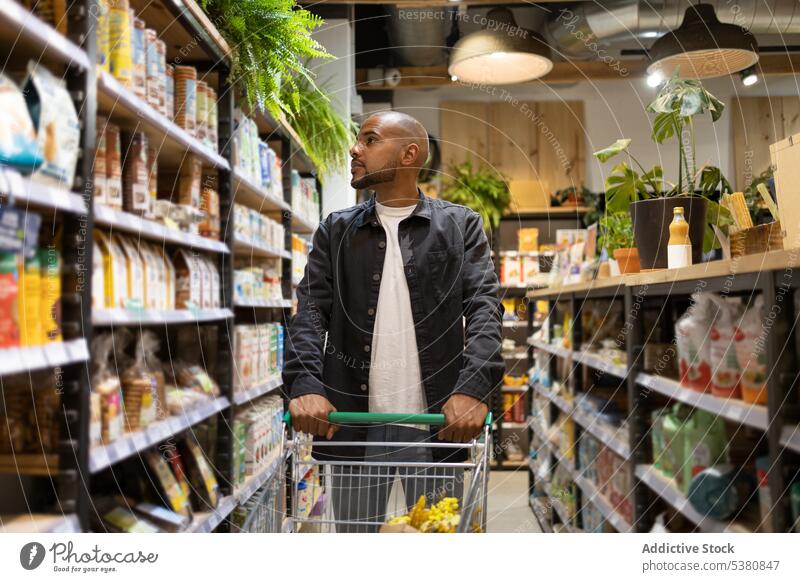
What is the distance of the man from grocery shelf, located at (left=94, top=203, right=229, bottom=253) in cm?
36

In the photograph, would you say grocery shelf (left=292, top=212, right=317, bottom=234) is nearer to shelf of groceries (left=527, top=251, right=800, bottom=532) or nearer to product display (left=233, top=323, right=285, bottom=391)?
product display (left=233, top=323, right=285, bottom=391)

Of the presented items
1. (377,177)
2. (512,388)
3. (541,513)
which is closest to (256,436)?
(377,177)

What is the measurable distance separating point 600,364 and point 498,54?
1.23 metres

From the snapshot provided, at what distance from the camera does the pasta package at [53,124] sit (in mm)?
1134

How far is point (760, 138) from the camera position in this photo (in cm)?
205

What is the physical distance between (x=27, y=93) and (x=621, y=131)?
2014 mm

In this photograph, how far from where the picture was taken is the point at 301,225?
3.39 meters

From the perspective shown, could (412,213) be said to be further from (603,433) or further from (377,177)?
(603,433)

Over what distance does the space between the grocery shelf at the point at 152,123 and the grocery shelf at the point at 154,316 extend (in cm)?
42

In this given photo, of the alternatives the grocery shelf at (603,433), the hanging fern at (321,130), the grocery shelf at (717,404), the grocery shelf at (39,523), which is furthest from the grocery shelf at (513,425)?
the grocery shelf at (39,523)

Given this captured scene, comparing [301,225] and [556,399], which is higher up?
[301,225]

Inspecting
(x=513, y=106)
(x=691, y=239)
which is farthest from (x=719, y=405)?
(x=513, y=106)

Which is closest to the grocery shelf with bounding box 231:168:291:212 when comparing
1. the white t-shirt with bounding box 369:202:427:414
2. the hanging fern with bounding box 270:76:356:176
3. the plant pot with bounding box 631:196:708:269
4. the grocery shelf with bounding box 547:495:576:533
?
the hanging fern with bounding box 270:76:356:176

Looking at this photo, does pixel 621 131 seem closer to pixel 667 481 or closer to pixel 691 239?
pixel 691 239
